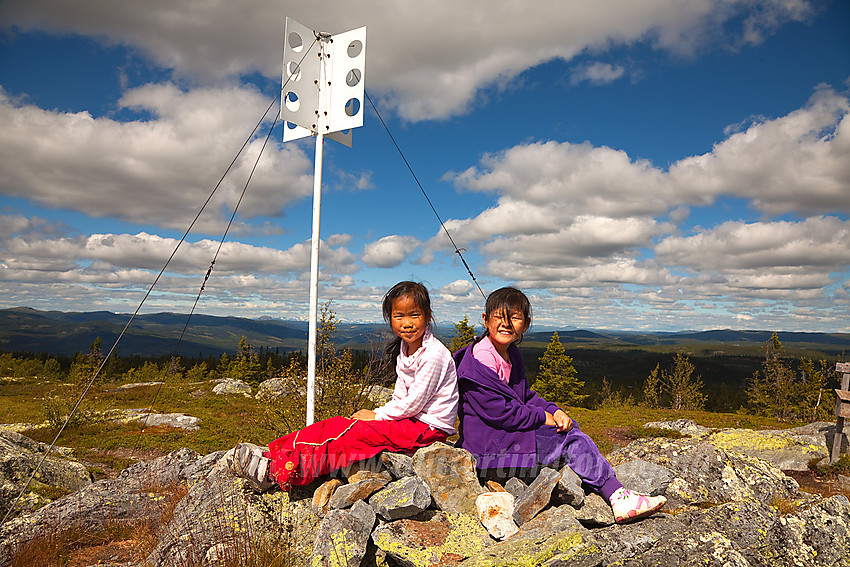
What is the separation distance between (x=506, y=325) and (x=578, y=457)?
5.06ft

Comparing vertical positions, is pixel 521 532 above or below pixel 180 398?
above

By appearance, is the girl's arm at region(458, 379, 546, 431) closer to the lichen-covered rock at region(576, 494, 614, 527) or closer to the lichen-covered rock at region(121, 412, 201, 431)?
the lichen-covered rock at region(576, 494, 614, 527)

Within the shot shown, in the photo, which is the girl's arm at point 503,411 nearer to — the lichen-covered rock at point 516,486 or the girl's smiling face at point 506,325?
the girl's smiling face at point 506,325

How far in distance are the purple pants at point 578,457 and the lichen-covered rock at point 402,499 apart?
1327 mm

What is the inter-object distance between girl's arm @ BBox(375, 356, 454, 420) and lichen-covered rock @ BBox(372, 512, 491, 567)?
1042 mm

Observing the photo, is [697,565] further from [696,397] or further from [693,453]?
[696,397]

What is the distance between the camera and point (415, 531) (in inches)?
164

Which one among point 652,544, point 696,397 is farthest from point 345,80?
point 696,397

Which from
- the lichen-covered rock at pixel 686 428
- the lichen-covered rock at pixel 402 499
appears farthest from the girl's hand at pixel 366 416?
the lichen-covered rock at pixel 686 428

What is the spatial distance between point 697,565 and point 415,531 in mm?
2301

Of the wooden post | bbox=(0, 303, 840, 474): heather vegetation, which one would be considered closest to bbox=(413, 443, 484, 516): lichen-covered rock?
bbox=(0, 303, 840, 474): heather vegetation

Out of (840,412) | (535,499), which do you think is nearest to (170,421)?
(535,499)

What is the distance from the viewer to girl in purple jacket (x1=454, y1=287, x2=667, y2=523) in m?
4.62

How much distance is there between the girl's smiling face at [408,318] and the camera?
467 centimetres
